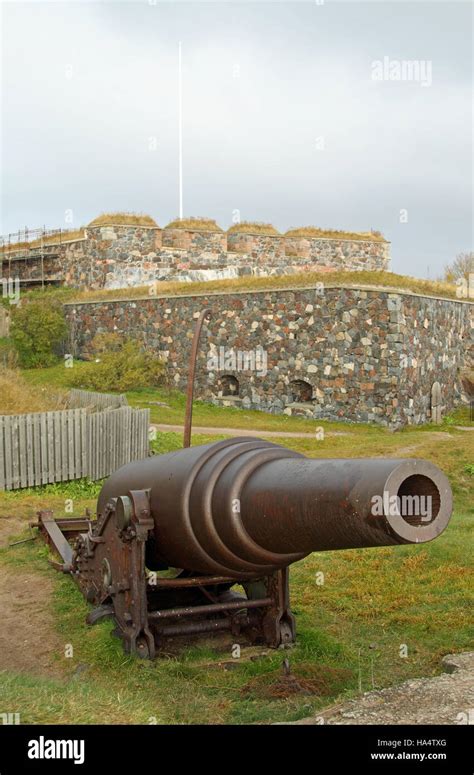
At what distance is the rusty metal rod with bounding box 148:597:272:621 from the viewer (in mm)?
5754

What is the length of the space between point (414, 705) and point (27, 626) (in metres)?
3.31

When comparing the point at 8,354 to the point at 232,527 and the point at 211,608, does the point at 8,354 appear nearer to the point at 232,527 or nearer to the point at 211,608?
the point at 211,608

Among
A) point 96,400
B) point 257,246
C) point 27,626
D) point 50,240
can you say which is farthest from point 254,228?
point 27,626

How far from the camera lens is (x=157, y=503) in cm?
552

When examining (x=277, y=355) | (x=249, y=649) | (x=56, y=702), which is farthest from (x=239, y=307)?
(x=56, y=702)

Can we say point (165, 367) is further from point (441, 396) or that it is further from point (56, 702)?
point (56, 702)

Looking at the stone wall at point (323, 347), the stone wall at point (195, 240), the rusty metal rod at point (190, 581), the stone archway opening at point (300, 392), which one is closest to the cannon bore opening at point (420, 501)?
the rusty metal rod at point (190, 581)

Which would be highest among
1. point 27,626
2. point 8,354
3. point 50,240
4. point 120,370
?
point 50,240

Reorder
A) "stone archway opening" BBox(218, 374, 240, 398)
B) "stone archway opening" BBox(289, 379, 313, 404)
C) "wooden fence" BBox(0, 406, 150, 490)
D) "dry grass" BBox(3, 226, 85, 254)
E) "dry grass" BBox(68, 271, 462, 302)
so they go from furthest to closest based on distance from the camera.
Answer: "dry grass" BBox(3, 226, 85, 254)
"stone archway opening" BBox(218, 374, 240, 398)
"stone archway opening" BBox(289, 379, 313, 404)
"dry grass" BBox(68, 271, 462, 302)
"wooden fence" BBox(0, 406, 150, 490)

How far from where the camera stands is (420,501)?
3.91m

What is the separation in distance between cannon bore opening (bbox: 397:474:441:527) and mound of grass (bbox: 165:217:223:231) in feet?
81.6

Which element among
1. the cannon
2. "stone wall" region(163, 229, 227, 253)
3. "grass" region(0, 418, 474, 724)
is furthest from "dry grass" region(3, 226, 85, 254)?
the cannon

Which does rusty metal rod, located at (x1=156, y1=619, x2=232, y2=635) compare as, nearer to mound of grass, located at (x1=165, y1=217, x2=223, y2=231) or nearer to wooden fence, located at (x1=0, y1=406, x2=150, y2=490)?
wooden fence, located at (x1=0, y1=406, x2=150, y2=490)

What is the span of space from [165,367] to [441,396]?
7487 millimetres
